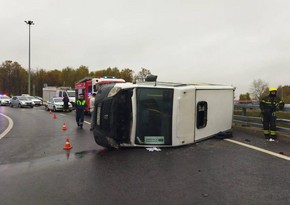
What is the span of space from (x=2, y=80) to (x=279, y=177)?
95397 millimetres

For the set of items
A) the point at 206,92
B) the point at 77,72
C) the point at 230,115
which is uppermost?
the point at 77,72

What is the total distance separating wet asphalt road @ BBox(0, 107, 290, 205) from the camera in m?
4.46

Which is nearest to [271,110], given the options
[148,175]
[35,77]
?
[148,175]

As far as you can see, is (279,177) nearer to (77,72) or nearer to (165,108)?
(165,108)

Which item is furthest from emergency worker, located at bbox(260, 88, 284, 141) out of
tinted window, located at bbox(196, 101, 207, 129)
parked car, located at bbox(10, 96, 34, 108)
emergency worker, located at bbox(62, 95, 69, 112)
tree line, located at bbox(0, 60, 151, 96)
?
tree line, located at bbox(0, 60, 151, 96)

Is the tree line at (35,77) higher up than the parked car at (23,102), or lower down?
higher up

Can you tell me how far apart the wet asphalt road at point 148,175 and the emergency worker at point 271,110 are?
0.46m

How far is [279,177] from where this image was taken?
532cm

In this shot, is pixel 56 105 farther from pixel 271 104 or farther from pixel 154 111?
pixel 271 104

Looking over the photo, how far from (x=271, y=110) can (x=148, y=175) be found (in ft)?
16.5

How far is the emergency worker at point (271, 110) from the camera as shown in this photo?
884 cm

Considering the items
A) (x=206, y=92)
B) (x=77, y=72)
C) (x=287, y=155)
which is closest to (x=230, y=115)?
(x=206, y=92)

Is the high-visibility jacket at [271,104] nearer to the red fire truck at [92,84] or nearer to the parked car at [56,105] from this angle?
the red fire truck at [92,84]

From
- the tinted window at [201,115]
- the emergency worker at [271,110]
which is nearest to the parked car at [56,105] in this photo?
the tinted window at [201,115]
